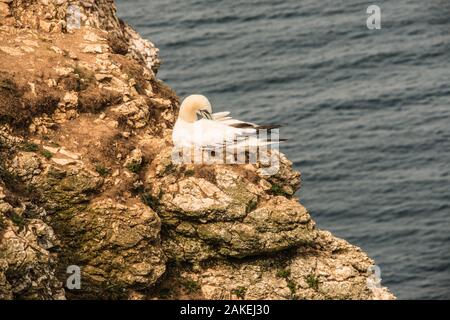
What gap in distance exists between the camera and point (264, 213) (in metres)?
26.5

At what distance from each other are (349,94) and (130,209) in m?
57.5

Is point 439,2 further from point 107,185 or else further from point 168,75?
point 107,185

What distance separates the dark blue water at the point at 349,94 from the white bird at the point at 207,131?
35.4 metres

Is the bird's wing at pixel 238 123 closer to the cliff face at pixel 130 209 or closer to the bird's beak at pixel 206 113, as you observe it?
the bird's beak at pixel 206 113

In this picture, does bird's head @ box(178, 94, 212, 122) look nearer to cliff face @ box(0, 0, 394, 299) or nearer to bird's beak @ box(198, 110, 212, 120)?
bird's beak @ box(198, 110, 212, 120)

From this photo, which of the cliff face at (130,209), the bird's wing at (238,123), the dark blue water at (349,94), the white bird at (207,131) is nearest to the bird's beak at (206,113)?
the white bird at (207,131)

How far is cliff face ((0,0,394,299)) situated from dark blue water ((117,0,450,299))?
34570 mm

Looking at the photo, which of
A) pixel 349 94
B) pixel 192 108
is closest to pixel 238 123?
pixel 192 108

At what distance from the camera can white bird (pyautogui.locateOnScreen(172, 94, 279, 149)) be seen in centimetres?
2683

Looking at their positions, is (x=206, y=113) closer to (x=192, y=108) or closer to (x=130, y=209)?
(x=192, y=108)

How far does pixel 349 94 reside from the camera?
→ 81750 millimetres

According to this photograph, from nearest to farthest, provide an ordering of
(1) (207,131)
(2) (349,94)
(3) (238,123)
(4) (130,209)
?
(4) (130,209) → (1) (207,131) → (3) (238,123) → (2) (349,94)

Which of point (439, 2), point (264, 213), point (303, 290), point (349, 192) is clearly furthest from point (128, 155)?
point (439, 2)

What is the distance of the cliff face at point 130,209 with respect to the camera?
84.5 ft
